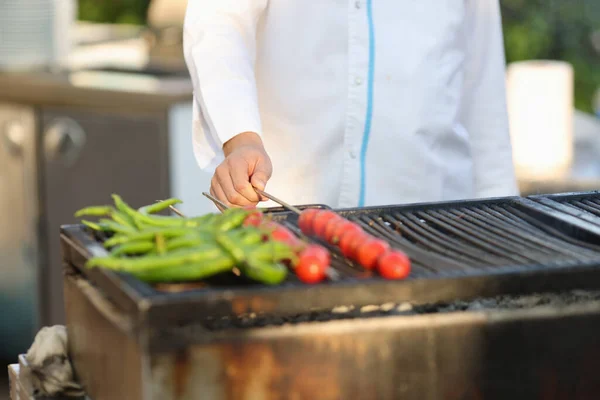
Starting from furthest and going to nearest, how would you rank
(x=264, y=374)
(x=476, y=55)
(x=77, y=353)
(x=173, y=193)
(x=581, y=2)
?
(x=581, y=2) → (x=173, y=193) → (x=476, y=55) → (x=77, y=353) → (x=264, y=374)

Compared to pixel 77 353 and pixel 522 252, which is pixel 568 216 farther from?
pixel 77 353

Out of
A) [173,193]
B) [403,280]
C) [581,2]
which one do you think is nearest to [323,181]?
[403,280]

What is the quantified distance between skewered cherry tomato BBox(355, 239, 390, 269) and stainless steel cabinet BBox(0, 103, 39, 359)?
12.9 ft

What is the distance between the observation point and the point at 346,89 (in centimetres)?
306

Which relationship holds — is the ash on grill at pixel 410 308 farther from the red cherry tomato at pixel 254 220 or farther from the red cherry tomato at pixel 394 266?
the red cherry tomato at pixel 254 220

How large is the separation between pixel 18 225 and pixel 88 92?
905 millimetres

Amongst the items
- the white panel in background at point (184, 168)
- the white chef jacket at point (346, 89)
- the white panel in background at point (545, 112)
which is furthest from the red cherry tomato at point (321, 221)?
the white panel in background at point (545, 112)

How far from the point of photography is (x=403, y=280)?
72.8 inches

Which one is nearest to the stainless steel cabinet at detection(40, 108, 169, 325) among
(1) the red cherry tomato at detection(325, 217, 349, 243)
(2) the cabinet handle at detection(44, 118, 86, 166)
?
(2) the cabinet handle at detection(44, 118, 86, 166)

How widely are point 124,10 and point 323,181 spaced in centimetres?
1059

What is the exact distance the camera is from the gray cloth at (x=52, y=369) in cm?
228

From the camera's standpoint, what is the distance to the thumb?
246 cm

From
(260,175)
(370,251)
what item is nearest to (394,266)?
(370,251)

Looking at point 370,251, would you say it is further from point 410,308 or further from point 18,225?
point 18,225
